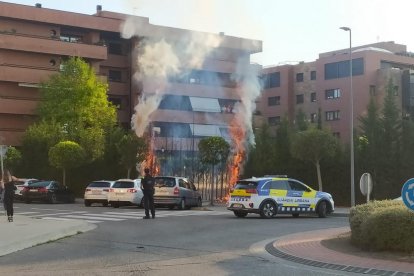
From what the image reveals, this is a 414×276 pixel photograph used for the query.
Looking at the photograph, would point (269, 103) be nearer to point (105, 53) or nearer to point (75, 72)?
point (105, 53)

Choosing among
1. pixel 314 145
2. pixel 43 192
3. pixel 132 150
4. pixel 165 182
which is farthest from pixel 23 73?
pixel 314 145

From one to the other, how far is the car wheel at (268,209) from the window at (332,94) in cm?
4884

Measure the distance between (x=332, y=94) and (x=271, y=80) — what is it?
10667 millimetres

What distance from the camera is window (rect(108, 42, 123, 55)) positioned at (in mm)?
63528

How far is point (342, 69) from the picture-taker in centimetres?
6831

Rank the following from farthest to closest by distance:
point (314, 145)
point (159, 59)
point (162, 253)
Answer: point (159, 59) < point (314, 145) < point (162, 253)

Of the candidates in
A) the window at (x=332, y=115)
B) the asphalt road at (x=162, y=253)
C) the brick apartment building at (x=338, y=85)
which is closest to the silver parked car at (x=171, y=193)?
the asphalt road at (x=162, y=253)

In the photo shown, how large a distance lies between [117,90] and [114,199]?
35.1 metres

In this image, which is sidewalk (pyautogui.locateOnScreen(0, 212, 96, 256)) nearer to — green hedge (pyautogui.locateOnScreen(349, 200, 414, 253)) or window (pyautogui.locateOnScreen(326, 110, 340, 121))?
green hedge (pyautogui.locateOnScreen(349, 200, 414, 253))

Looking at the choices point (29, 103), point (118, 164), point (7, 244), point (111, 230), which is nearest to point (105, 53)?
point (29, 103)

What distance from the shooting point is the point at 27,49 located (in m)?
54.7

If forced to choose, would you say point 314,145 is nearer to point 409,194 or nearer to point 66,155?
point 66,155

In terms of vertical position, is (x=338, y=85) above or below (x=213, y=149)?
above

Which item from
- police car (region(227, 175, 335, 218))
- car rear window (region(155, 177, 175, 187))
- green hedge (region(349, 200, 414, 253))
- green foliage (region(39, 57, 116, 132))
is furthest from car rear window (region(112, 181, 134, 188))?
green foliage (region(39, 57, 116, 132))
